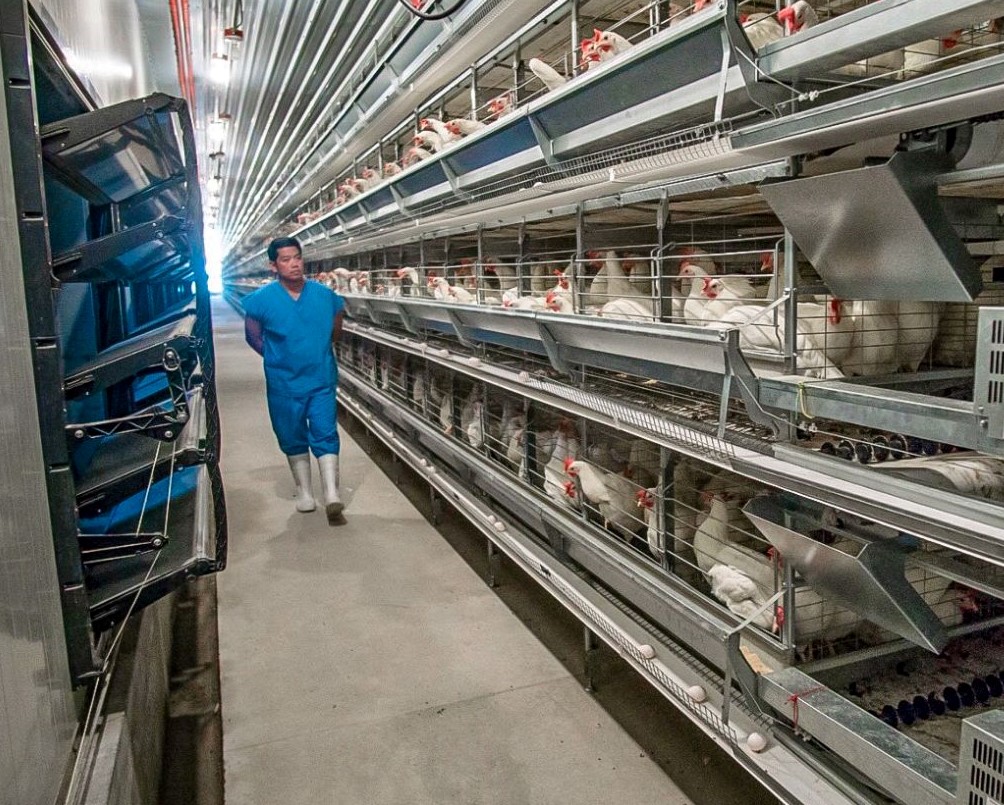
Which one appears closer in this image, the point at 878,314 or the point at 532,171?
the point at 878,314

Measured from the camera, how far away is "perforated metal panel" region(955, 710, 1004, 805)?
1062mm

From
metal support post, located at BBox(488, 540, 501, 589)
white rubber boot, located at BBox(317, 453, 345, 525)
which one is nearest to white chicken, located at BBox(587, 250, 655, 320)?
metal support post, located at BBox(488, 540, 501, 589)

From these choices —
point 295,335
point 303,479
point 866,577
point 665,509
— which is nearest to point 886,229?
point 866,577

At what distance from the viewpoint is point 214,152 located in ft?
38.8

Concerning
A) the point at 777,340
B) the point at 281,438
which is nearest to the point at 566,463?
the point at 777,340

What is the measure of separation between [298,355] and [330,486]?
719 mm

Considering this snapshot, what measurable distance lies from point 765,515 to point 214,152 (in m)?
12.0

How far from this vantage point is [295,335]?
4156 mm

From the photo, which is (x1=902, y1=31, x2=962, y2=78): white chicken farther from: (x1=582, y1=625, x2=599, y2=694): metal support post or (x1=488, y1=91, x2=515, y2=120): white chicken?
(x1=582, y1=625, x2=599, y2=694): metal support post

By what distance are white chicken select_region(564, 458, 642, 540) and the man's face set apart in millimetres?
2188

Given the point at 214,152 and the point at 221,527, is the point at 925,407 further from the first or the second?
the point at 214,152

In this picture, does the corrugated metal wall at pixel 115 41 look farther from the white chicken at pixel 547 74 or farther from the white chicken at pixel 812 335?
the white chicken at pixel 812 335

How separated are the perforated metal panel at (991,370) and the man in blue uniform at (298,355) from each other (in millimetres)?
3495

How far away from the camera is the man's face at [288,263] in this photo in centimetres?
411
